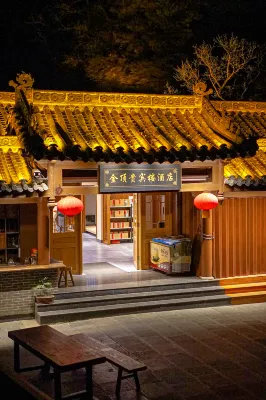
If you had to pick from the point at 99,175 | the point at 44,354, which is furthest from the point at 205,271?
the point at 44,354

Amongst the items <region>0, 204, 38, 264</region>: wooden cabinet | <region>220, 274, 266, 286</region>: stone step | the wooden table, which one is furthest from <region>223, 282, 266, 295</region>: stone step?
the wooden table

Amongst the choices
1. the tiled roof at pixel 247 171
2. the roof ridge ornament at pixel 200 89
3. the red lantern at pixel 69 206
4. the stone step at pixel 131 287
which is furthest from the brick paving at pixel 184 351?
the roof ridge ornament at pixel 200 89

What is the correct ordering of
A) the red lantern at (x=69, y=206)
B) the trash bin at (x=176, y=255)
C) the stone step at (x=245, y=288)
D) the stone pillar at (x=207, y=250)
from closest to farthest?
the red lantern at (x=69, y=206) → the stone step at (x=245, y=288) → the stone pillar at (x=207, y=250) → the trash bin at (x=176, y=255)

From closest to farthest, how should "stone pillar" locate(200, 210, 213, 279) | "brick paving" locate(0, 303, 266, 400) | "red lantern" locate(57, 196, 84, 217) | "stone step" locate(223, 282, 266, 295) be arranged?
1. "brick paving" locate(0, 303, 266, 400)
2. "red lantern" locate(57, 196, 84, 217)
3. "stone step" locate(223, 282, 266, 295)
4. "stone pillar" locate(200, 210, 213, 279)

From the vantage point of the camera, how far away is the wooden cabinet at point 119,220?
63.4 feet

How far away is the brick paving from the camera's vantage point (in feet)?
24.6

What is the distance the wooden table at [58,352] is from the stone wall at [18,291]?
125 inches

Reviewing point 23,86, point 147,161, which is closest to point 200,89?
point 147,161

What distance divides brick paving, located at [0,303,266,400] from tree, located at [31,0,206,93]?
13.3 metres

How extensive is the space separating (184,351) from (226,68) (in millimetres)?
14066

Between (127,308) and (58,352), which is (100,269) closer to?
(127,308)

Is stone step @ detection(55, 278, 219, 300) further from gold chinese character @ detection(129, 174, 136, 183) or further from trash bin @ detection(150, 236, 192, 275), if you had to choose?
gold chinese character @ detection(129, 174, 136, 183)

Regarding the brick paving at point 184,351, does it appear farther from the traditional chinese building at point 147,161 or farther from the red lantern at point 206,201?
the red lantern at point 206,201

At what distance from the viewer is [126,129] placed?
11.8 m
